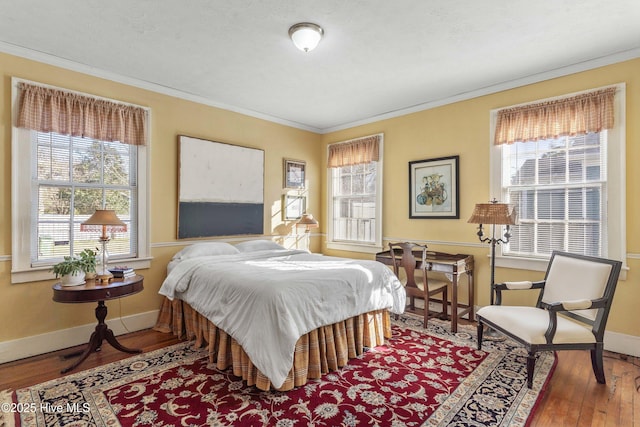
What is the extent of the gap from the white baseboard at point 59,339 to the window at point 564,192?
4.07 m

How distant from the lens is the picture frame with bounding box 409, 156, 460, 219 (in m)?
4.03

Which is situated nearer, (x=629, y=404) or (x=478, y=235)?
(x=629, y=404)

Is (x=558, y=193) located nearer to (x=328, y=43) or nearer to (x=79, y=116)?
(x=328, y=43)

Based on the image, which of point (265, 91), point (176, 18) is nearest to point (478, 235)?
point (265, 91)

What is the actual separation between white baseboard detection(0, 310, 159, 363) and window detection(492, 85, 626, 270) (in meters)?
4.07

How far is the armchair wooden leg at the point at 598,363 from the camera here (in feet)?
7.76

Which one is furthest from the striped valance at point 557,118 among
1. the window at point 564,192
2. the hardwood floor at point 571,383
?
the hardwood floor at point 571,383

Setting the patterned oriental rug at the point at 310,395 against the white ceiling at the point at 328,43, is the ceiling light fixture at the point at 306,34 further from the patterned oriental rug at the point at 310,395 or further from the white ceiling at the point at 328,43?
the patterned oriental rug at the point at 310,395

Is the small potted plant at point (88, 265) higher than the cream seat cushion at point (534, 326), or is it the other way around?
the small potted plant at point (88, 265)

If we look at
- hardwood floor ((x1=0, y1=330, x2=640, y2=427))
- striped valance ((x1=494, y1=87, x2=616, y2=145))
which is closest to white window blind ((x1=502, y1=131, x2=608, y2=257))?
striped valance ((x1=494, y1=87, x2=616, y2=145))

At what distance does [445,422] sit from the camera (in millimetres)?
1958

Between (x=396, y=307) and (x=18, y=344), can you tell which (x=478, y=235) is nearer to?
(x=396, y=307)

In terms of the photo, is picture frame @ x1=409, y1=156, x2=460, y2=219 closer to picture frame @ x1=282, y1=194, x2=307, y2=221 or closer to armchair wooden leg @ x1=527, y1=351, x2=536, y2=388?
picture frame @ x1=282, y1=194, x2=307, y2=221

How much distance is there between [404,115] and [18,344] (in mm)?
4874
